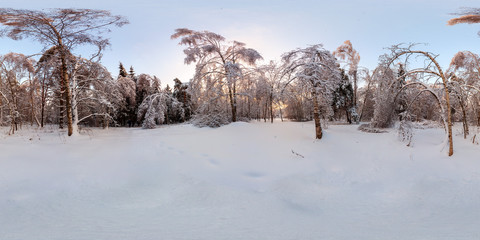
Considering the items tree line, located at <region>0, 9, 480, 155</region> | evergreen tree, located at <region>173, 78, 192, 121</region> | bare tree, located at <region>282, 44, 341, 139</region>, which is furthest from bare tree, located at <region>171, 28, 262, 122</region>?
evergreen tree, located at <region>173, 78, 192, 121</region>

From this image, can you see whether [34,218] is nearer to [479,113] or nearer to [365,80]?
[479,113]

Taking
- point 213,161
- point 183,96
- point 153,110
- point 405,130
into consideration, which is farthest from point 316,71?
point 183,96

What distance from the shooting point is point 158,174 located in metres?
7.55

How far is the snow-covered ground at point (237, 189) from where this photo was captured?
4.74m

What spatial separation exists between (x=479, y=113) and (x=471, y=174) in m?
11.8

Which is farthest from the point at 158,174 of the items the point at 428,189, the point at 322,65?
the point at 322,65

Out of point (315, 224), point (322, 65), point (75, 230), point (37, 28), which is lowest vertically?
point (315, 224)

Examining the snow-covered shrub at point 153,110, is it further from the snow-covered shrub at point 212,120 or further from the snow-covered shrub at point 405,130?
the snow-covered shrub at point 405,130

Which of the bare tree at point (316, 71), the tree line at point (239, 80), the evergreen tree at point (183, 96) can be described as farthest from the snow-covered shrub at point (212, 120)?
the evergreen tree at point (183, 96)

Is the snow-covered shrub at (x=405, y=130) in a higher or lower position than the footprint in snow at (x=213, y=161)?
higher

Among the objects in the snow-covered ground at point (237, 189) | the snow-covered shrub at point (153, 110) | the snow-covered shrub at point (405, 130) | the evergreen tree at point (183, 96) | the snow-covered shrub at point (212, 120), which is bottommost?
the snow-covered ground at point (237, 189)

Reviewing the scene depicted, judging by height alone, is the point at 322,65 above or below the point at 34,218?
above

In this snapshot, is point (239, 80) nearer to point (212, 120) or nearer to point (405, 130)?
point (212, 120)

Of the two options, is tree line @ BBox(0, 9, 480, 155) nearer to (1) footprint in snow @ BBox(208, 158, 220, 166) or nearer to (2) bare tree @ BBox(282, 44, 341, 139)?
(2) bare tree @ BBox(282, 44, 341, 139)
